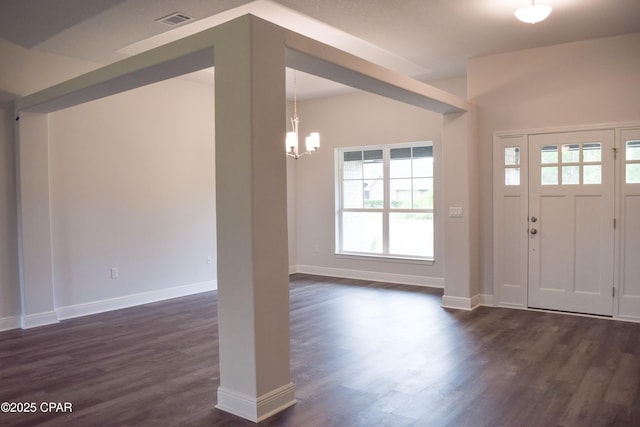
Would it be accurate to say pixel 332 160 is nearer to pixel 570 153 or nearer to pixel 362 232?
pixel 362 232

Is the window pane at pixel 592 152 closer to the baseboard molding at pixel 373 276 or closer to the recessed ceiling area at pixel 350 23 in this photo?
the recessed ceiling area at pixel 350 23

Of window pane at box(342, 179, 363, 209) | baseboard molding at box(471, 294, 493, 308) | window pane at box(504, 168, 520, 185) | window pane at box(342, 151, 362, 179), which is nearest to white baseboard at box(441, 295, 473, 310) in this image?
baseboard molding at box(471, 294, 493, 308)

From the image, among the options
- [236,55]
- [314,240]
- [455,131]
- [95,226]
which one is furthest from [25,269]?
[455,131]

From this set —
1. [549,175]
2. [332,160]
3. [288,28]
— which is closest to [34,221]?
[288,28]

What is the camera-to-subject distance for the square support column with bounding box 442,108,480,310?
5395 millimetres

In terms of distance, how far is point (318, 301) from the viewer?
19.5 ft

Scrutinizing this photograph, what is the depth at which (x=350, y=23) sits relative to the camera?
4305 millimetres


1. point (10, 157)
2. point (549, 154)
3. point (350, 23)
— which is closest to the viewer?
point (350, 23)

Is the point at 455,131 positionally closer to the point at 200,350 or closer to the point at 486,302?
the point at 486,302

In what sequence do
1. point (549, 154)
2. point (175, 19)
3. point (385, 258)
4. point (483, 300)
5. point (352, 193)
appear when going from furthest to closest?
1. point (352, 193)
2. point (385, 258)
3. point (483, 300)
4. point (549, 154)
5. point (175, 19)

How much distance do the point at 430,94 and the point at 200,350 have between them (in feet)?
10.6

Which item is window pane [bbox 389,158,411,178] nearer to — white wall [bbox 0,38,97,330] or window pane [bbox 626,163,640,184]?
window pane [bbox 626,163,640,184]

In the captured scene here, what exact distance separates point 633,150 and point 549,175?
0.80 metres

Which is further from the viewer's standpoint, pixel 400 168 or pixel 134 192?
pixel 400 168
